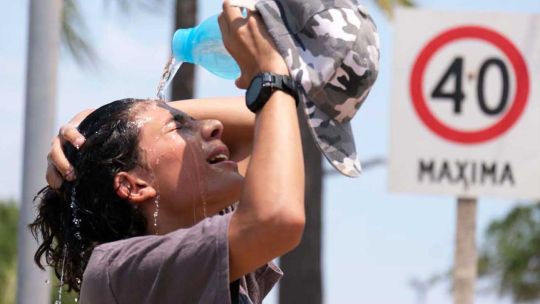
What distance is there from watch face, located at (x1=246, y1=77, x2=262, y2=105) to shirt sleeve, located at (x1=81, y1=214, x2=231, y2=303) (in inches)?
10.4

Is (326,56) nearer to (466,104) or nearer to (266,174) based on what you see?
(266,174)

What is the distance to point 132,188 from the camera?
391cm

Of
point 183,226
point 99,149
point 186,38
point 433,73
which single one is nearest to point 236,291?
point 183,226

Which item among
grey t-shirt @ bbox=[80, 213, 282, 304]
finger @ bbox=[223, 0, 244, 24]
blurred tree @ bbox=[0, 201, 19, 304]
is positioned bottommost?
blurred tree @ bbox=[0, 201, 19, 304]

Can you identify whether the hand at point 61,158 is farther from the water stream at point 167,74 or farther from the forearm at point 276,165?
the forearm at point 276,165

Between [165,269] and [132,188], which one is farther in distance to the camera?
[132,188]


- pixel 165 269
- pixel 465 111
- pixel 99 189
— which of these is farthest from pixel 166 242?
pixel 465 111

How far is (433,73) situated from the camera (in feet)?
31.2

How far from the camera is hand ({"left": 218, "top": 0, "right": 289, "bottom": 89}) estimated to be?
359cm

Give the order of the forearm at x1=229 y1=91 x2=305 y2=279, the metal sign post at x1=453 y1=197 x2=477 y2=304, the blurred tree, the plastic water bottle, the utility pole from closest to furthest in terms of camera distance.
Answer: the forearm at x1=229 y1=91 x2=305 y2=279 < the plastic water bottle < the utility pole < the metal sign post at x1=453 y1=197 x2=477 y2=304 < the blurred tree

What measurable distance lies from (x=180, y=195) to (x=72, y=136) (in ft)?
1.11

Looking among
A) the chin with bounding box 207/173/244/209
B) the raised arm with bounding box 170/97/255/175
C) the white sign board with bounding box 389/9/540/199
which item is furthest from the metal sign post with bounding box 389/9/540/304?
the chin with bounding box 207/173/244/209

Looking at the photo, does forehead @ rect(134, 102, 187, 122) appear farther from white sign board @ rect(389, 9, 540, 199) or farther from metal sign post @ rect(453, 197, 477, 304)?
metal sign post @ rect(453, 197, 477, 304)

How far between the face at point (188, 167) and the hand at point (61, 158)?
0.56 ft
